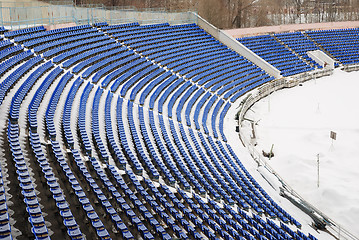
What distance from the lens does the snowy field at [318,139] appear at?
18922 mm

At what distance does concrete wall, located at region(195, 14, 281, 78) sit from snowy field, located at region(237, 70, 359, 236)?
2.66m

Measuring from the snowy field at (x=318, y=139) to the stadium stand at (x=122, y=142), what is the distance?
228 cm

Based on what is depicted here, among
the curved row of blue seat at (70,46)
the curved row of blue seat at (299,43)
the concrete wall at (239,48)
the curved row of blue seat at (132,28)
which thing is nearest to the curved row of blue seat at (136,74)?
the curved row of blue seat at (70,46)

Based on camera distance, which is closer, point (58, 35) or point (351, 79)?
point (58, 35)

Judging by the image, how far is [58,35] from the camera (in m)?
28.9

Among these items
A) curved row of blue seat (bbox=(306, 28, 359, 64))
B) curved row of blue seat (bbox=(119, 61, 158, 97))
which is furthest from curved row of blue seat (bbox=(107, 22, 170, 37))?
curved row of blue seat (bbox=(306, 28, 359, 64))

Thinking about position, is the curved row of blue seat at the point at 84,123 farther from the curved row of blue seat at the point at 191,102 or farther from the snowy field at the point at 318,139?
the snowy field at the point at 318,139

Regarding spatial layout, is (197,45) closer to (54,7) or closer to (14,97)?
(54,7)

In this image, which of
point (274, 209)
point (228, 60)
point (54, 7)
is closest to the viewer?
point (274, 209)

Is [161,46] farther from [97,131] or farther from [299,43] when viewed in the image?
[97,131]

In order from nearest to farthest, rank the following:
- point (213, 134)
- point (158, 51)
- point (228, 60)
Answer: point (213, 134), point (158, 51), point (228, 60)

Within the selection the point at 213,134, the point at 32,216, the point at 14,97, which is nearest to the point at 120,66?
the point at 213,134

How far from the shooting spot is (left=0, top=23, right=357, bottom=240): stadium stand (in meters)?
12.6

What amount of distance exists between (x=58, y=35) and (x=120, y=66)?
3.99 metres
